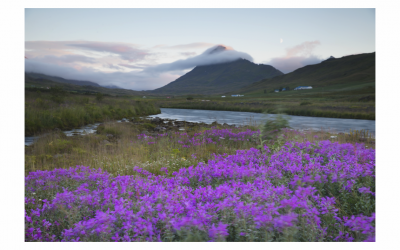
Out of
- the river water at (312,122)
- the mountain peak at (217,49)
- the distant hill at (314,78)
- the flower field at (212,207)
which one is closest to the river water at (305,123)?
the river water at (312,122)

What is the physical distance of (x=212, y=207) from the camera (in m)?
2.36

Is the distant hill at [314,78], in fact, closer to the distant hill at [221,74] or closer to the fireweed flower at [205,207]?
the distant hill at [221,74]

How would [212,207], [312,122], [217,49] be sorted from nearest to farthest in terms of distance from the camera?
[212,207] → [217,49] → [312,122]

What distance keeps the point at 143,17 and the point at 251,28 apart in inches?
97.0

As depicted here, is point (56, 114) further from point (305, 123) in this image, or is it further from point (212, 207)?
point (305, 123)

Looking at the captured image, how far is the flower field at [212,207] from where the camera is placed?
2.09 meters

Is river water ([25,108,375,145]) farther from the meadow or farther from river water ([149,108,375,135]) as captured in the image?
the meadow

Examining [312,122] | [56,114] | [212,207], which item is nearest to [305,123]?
[312,122]

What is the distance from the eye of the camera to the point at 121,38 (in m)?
5.35
